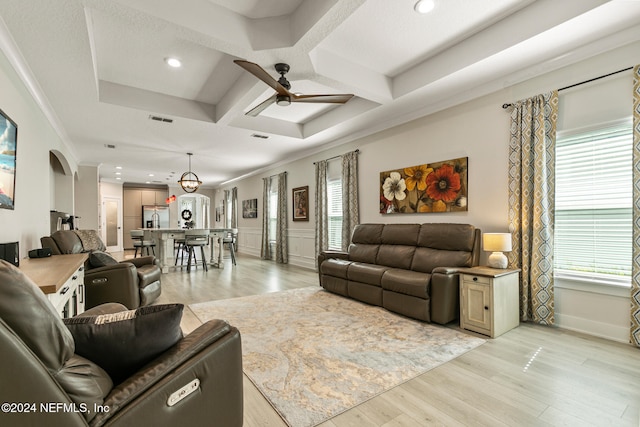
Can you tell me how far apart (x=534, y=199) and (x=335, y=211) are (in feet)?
12.0

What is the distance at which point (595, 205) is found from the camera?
2.94 metres

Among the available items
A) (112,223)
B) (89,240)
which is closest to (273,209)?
(89,240)

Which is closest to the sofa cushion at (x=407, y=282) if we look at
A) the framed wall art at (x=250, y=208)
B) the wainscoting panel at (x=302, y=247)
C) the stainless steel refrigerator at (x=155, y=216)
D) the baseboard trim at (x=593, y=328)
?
the baseboard trim at (x=593, y=328)

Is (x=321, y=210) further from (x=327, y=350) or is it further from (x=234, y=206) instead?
(x=234, y=206)

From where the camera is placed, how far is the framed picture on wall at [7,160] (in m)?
2.44

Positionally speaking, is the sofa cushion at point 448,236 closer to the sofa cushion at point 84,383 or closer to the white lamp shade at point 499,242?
the white lamp shade at point 499,242

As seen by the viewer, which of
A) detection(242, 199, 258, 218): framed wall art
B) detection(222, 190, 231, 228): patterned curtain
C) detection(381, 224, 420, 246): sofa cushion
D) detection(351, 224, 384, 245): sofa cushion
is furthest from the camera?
detection(222, 190, 231, 228): patterned curtain

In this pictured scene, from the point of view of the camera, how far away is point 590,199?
2.97 meters

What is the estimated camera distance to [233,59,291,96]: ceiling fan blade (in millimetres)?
2521

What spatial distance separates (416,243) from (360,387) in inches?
96.7

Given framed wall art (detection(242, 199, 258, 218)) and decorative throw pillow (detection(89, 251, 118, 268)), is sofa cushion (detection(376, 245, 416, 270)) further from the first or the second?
framed wall art (detection(242, 199, 258, 218))

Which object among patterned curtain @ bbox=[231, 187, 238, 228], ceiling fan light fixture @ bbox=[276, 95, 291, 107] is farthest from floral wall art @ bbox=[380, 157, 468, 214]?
patterned curtain @ bbox=[231, 187, 238, 228]

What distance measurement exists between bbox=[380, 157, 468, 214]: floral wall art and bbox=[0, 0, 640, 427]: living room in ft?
0.35

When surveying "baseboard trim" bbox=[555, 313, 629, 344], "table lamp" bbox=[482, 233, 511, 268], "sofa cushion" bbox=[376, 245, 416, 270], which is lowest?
"baseboard trim" bbox=[555, 313, 629, 344]
